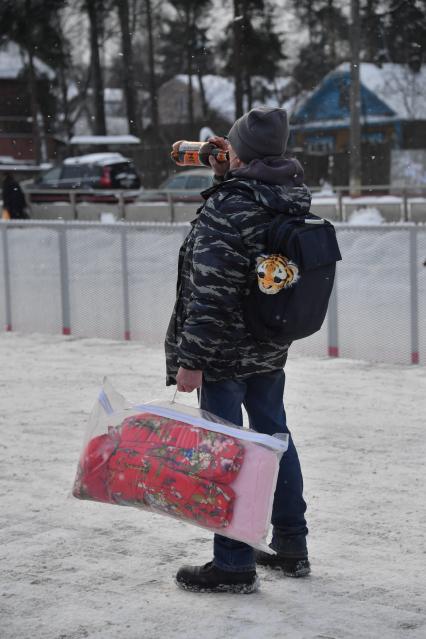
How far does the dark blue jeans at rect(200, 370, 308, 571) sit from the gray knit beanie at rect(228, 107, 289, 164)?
75 cm

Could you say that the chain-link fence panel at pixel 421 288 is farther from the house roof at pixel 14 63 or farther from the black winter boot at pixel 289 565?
the house roof at pixel 14 63

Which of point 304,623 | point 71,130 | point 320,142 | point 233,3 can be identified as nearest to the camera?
point 304,623

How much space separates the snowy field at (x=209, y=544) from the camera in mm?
3906

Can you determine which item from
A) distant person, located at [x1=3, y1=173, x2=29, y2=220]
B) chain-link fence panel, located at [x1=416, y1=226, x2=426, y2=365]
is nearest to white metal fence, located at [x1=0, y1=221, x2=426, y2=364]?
chain-link fence panel, located at [x1=416, y1=226, x2=426, y2=365]

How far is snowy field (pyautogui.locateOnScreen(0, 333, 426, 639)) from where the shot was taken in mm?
3906

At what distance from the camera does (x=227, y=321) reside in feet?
13.2

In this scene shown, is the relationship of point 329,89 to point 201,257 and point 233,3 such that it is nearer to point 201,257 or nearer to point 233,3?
point 233,3

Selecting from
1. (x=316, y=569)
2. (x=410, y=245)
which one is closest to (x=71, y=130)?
(x=410, y=245)

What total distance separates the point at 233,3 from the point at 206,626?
36596 millimetres

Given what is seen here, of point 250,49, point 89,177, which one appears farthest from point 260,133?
point 250,49

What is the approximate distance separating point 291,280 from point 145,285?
6.85m

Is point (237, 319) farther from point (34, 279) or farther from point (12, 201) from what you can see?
point (12, 201)

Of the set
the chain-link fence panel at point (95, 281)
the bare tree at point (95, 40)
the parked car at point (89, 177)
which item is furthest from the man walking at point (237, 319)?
the bare tree at point (95, 40)

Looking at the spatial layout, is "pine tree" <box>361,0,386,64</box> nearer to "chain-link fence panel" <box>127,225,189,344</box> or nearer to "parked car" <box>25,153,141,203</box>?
"parked car" <box>25,153,141,203</box>
